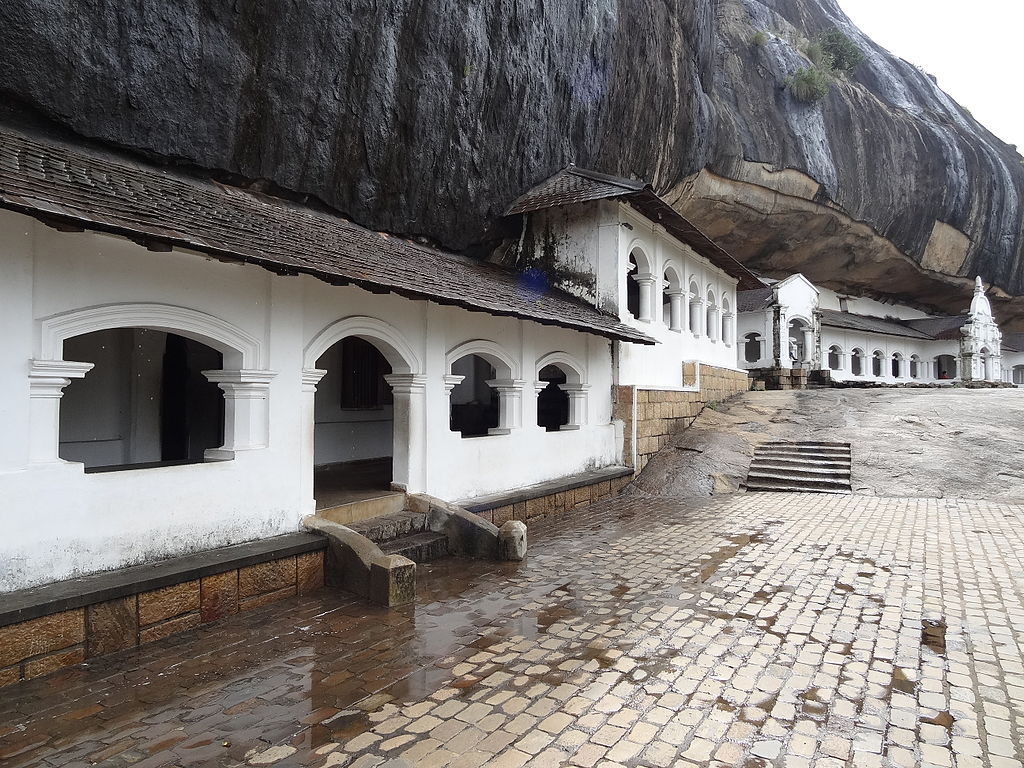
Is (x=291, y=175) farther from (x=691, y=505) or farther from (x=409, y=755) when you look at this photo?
(x=691, y=505)

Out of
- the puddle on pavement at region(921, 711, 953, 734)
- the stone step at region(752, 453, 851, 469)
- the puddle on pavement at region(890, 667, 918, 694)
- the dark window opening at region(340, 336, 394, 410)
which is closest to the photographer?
the puddle on pavement at region(921, 711, 953, 734)

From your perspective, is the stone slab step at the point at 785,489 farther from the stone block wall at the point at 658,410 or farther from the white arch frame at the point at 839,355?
the white arch frame at the point at 839,355

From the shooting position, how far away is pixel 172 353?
8.52 meters

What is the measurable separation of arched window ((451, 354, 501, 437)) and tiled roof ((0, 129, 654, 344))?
17.1ft

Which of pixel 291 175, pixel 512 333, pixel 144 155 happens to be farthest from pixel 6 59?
pixel 512 333

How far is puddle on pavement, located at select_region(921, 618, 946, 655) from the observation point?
4438 millimetres

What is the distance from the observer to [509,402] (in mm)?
9391

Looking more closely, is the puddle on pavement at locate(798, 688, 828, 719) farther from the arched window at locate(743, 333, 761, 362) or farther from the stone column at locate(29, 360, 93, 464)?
the arched window at locate(743, 333, 761, 362)

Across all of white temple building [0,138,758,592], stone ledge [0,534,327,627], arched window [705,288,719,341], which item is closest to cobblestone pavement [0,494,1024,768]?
stone ledge [0,534,327,627]

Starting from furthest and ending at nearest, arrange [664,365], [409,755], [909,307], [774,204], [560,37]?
[909,307]
[774,204]
[664,365]
[560,37]
[409,755]

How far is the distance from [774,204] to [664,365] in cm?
1410

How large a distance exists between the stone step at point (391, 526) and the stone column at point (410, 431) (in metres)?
0.41

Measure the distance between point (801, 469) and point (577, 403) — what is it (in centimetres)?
498

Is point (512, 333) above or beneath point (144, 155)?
beneath
